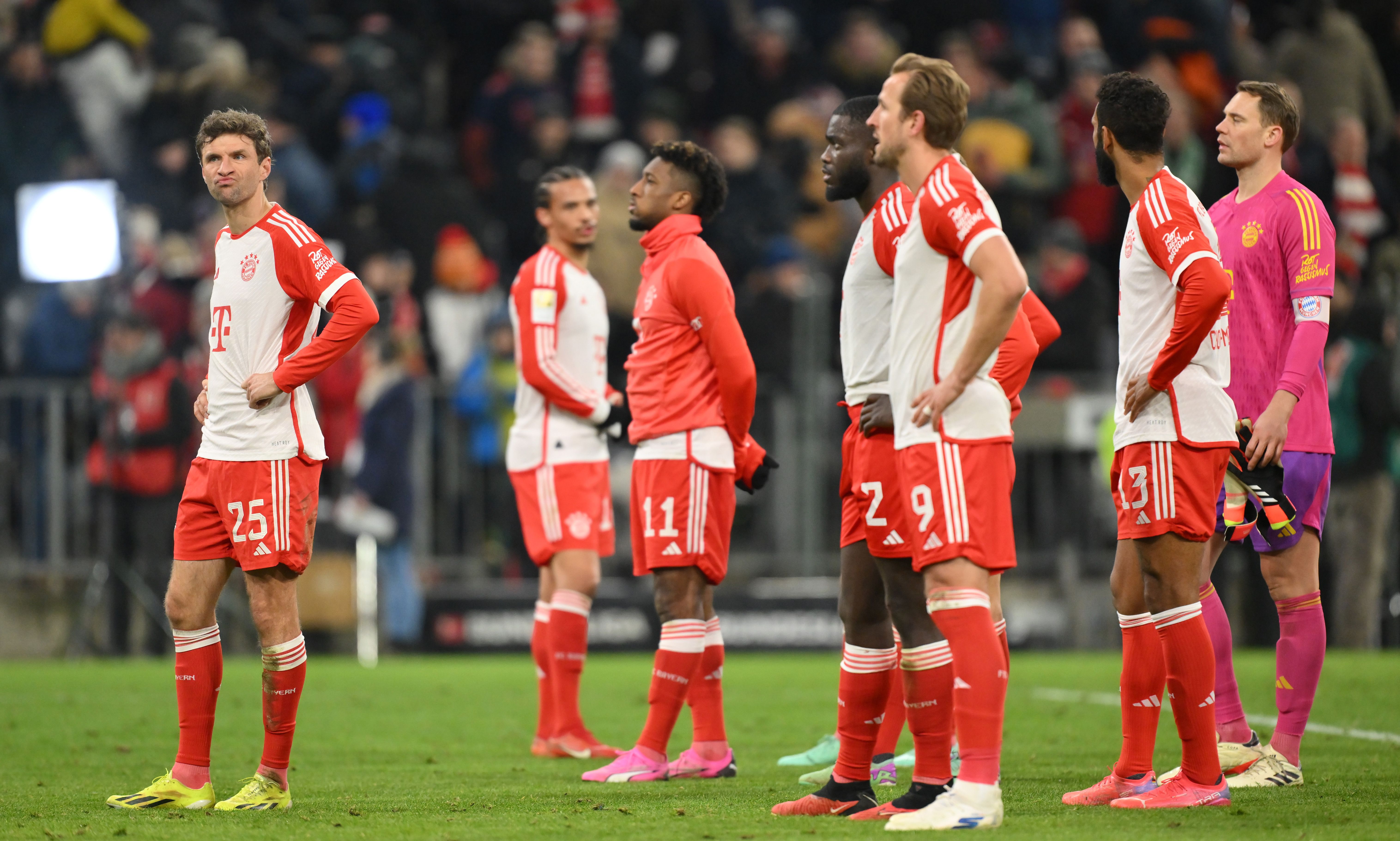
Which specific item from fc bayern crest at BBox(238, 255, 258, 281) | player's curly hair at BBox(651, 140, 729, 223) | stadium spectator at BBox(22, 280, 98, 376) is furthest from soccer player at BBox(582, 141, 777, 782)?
stadium spectator at BBox(22, 280, 98, 376)

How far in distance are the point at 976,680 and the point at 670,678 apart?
2342 mm

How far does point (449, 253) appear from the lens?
1612 centimetres

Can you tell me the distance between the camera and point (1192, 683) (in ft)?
19.0

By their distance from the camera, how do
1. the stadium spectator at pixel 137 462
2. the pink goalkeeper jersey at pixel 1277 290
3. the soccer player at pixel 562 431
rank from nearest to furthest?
the pink goalkeeper jersey at pixel 1277 290 < the soccer player at pixel 562 431 < the stadium spectator at pixel 137 462

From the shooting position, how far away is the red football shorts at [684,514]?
726 cm

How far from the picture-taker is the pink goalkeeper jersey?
672 cm

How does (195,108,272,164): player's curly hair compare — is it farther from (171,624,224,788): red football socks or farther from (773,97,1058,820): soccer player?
(773,97,1058,820): soccer player

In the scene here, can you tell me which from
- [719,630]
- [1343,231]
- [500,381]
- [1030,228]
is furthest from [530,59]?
[719,630]

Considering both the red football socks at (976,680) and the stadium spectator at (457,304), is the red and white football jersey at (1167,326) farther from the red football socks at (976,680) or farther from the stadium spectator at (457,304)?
the stadium spectator at (457,304)

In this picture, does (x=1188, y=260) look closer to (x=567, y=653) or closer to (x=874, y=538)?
(x=874, y=538)

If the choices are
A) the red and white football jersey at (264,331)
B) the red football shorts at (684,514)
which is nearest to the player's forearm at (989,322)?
the red football shorts at (684,514)

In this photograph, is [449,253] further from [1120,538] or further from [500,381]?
[1120,538]

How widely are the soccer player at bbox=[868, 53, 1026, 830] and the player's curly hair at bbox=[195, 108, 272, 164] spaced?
2.54 meters

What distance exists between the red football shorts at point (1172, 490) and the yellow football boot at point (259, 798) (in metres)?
3.27
